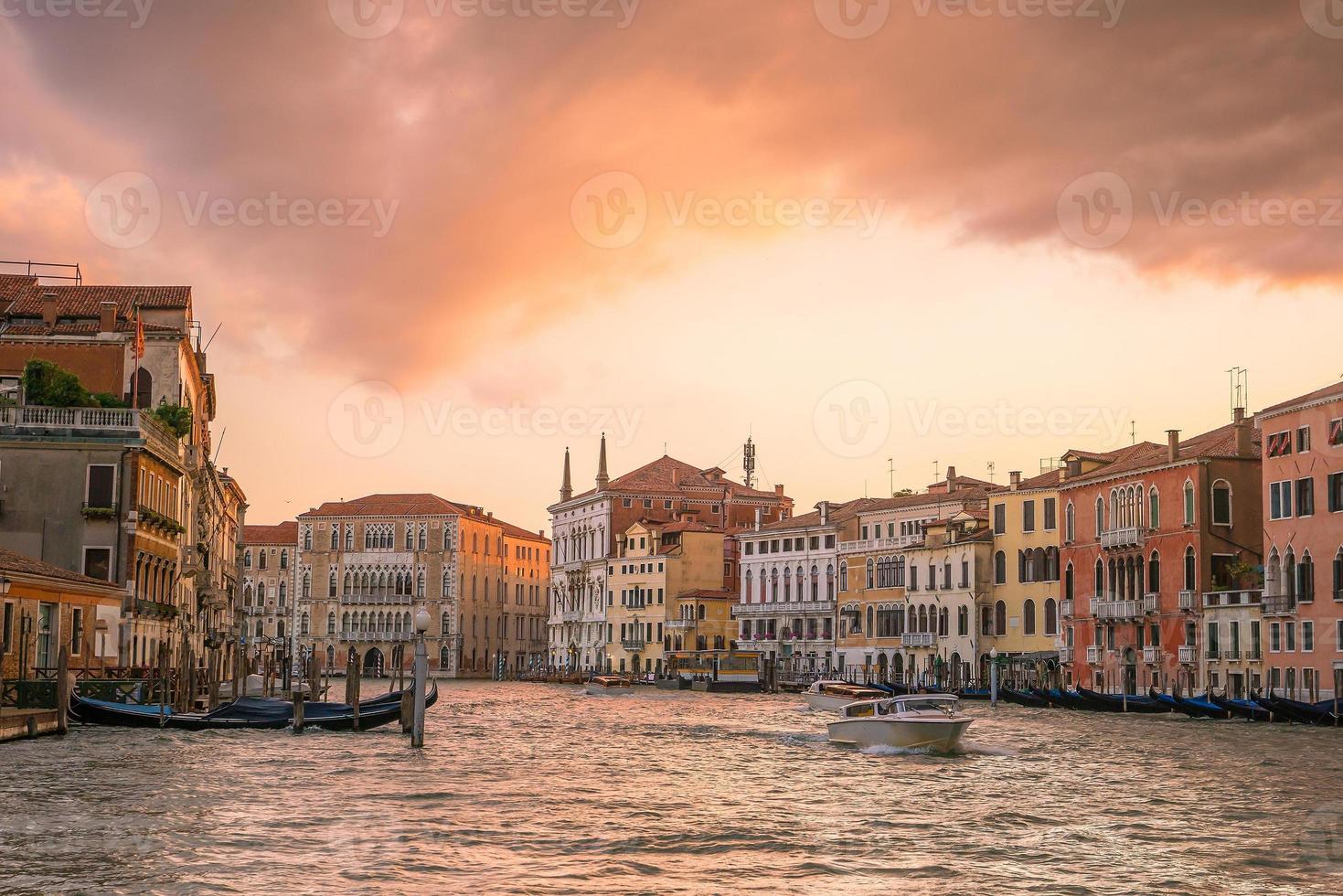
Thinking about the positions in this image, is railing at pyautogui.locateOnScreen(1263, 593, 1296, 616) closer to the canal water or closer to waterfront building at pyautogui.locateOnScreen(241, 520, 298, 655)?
the canal water

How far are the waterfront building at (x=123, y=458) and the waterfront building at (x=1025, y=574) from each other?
27.9 m

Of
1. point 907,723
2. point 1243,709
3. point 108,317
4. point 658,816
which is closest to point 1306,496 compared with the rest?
point 1243,709

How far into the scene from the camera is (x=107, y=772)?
21.4 metres

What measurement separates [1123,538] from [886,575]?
17939 mm

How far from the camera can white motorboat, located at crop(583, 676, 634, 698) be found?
228 ft

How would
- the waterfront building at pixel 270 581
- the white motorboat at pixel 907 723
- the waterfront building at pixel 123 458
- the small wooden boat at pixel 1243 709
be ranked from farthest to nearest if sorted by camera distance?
the waterfront building at pixel 270 581, the small wooden boat at pixel 1243 709, the waterfront building at pixel 123 458, the white motorboat at pixel 907 723

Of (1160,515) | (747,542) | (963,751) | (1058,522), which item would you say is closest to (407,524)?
(747,542)

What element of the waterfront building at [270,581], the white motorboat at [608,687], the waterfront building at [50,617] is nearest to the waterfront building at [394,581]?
the waterfront building at [270,581]

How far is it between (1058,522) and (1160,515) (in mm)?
7569

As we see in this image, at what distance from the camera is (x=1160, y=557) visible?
1937 inches

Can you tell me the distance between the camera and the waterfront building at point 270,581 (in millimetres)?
102688

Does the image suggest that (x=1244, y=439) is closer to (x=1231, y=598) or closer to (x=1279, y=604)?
(x=1231, y=598)

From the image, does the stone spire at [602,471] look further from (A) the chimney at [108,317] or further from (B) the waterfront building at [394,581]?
(A) the chimney at [108,317]

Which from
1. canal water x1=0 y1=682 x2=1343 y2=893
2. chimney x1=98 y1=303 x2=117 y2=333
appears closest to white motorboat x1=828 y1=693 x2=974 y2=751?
canal water x1=0 y1=682 x2=1343 y2=893
